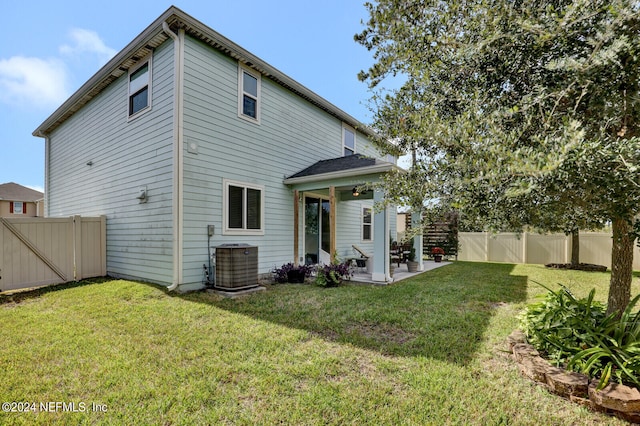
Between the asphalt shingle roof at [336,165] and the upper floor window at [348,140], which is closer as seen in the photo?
the asphalt shingle roof at [336,165]

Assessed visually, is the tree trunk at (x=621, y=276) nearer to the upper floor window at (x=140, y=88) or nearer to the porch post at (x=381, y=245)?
the porch post at (x=381, y=245)

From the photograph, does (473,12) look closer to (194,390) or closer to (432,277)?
(194,390)

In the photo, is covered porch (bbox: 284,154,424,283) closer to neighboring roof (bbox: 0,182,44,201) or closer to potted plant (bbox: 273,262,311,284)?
potted plant (bbox: 273,262,311,284)

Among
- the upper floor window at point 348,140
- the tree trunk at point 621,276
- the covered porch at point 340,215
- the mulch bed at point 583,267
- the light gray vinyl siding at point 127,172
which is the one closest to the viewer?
the tree trunk at point 621,276

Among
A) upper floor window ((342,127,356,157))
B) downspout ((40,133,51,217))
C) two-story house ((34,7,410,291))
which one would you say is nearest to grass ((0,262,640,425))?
two-story house ((34,7,410,291))

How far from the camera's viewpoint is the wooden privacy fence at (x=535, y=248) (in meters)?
10.8

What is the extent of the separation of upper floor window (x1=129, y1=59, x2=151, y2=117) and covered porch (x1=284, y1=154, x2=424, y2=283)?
4.06 m

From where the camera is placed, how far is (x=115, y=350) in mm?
3404

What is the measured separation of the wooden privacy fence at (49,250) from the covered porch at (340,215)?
532 centimetres

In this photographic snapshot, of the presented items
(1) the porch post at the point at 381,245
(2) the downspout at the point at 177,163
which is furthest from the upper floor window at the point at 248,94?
(1) the porch post at the point at 381,245

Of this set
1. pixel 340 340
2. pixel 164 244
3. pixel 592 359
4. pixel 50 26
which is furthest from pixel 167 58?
pixel 592 359

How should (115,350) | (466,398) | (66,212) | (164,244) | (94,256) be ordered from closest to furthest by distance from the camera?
(466,398), (115,350), (164,244), (94,256), (66,212)

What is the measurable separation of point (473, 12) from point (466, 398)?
326 centimetres

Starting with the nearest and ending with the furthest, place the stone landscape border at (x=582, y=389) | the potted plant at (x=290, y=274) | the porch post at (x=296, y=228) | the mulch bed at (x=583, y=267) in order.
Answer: the stone landscape border at (x=582, y=389), the potted plant at (x=290, y=274), the porch post at (x=296, y=228), the mulch bed at (x=583, y=267)
